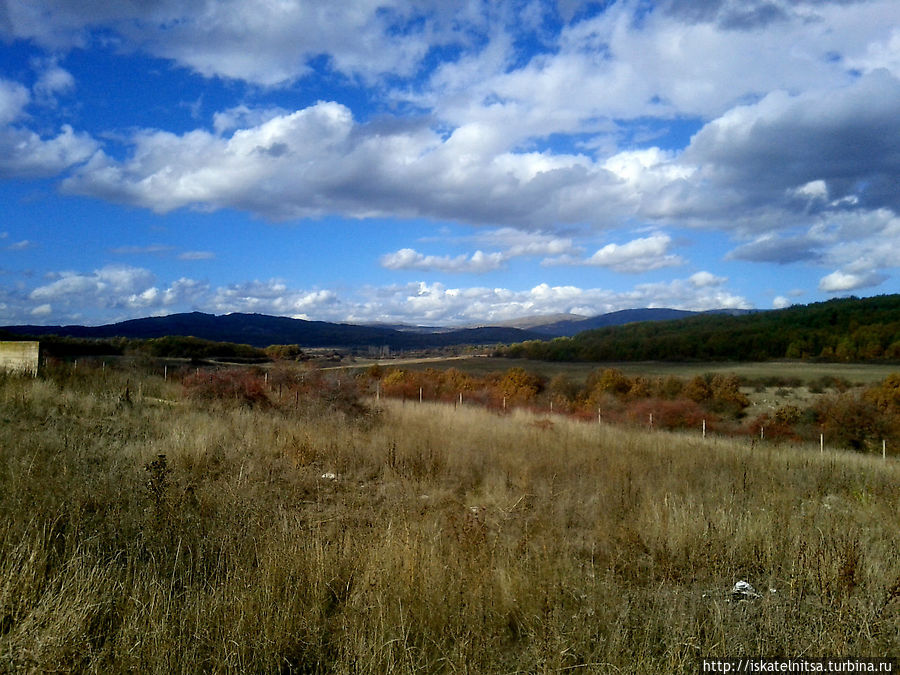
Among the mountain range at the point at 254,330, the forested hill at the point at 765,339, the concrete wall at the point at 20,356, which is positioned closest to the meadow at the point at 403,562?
the concrete wall at the point at 20,356

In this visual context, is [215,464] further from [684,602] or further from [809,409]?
[809,409]

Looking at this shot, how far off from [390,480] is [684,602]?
500 centimetres

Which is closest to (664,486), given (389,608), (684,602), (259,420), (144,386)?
(684,602)

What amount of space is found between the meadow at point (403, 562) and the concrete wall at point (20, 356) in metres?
6.78

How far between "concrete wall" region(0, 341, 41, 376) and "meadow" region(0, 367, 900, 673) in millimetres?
6780

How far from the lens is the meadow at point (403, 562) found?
10.3ft

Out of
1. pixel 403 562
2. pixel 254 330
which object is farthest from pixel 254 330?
pixel 403 562

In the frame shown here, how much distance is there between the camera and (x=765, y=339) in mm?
Result: 48562

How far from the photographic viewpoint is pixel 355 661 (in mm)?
2902

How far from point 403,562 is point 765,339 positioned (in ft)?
173

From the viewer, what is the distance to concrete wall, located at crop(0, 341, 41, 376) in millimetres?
14438

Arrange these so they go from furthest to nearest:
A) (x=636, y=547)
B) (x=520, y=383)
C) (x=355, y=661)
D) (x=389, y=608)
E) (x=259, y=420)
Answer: (x=520, y=383), (x=259, y=420), (x=636, y=547), (x=389, y=608), (x=355, y=661)

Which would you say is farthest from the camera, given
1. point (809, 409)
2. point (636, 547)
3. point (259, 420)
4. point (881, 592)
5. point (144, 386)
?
point (809, 409)

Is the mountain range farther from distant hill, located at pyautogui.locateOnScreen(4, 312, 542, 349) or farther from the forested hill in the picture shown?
the forested hill
